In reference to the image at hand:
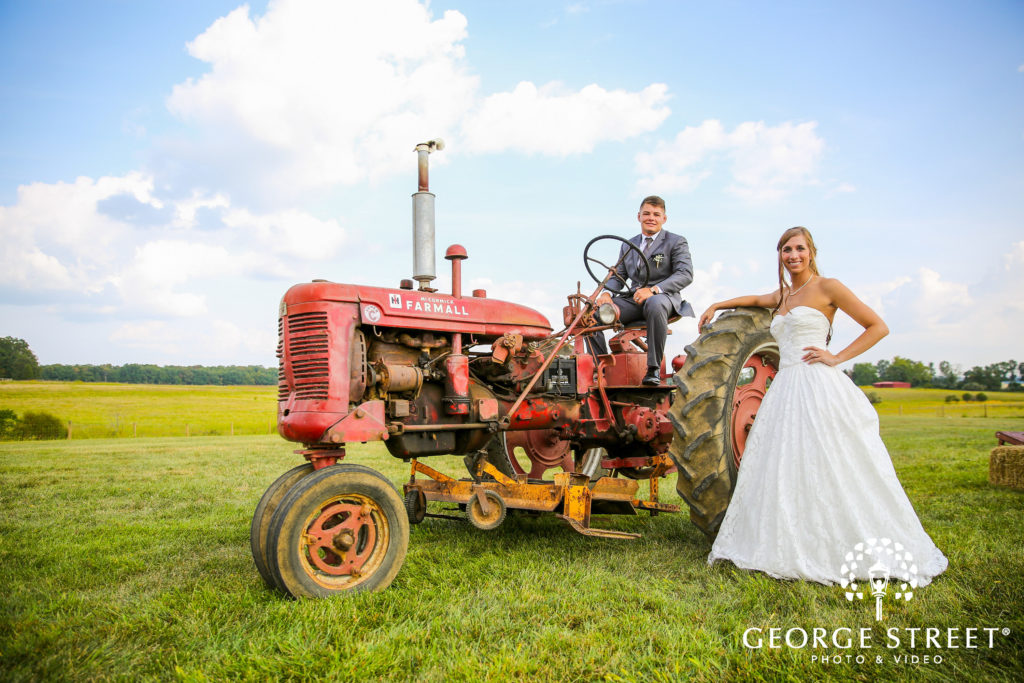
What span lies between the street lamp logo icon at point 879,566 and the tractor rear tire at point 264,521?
9.49 feet

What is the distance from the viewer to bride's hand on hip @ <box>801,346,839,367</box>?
12.5 ft

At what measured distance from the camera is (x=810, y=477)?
11.9 feet

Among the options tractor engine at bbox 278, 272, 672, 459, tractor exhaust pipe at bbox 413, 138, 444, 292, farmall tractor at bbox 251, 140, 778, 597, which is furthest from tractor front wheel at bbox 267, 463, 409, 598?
tractor exhaust pipe at bbox 413, 138, 444, 292

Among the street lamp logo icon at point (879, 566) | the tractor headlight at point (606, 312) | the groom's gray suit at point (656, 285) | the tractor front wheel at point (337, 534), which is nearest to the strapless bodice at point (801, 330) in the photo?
the street lamp logo icon at point (879, 566)

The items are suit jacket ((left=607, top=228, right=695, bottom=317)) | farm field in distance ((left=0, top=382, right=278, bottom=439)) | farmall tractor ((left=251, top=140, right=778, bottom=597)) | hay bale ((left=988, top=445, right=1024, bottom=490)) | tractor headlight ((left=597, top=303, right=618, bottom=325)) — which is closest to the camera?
farmall tractor ((left=251, top=140, right=778, bottom=597))

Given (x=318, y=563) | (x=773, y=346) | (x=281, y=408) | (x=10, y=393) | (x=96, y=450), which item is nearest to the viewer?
(x=318, y=563)

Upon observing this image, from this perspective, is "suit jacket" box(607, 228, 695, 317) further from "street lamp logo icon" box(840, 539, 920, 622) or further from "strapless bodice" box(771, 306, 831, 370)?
"street lamp logo icon" box(840, 539, 920, 622)

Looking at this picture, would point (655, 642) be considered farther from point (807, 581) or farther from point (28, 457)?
point (28, 457)

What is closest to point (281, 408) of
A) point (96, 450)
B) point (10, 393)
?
point (96, 450)

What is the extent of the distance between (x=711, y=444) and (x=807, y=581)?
1010 millimetres

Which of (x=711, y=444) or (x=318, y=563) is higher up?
(x=711, y=444)

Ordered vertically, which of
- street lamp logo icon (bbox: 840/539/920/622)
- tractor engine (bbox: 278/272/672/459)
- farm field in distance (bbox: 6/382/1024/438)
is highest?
tractor engine (bbox: 278/272/672/459)

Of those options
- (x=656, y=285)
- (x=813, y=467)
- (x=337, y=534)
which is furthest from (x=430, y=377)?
(x=813, y=467)

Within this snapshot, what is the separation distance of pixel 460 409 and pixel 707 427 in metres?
1.61
